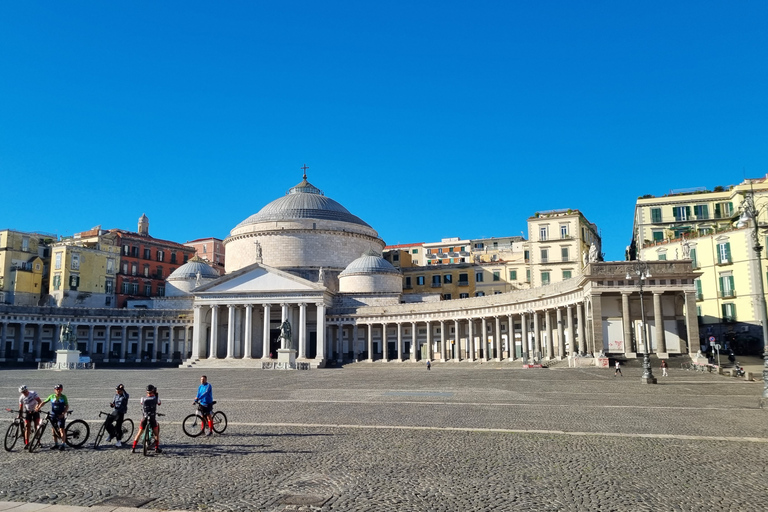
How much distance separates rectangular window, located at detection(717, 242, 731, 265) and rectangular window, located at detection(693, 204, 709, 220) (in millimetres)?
6684

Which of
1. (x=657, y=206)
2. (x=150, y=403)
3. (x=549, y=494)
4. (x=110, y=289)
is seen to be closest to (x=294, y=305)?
(x=110, y=289)

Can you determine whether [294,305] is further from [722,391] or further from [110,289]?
[722,391]

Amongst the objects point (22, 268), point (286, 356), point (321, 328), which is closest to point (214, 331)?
point (321, 328)

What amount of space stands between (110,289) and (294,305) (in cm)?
2823

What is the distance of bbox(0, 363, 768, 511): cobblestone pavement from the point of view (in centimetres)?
902

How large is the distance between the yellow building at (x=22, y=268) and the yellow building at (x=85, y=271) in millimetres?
2178

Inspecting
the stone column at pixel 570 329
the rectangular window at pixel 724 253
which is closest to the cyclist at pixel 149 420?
the stone column at pixel 570 329

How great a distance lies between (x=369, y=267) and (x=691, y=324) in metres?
42.1

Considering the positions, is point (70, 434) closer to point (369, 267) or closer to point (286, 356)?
point (286, 356)

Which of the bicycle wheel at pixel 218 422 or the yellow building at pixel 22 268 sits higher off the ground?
the yellow building at pixel 22 268

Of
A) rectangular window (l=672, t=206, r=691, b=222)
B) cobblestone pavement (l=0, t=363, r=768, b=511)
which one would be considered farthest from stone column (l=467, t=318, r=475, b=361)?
cobblestone pavement (l=0, t=363, r=768, b=511)

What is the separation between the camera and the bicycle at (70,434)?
12859 millimetres

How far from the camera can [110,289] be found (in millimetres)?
81875

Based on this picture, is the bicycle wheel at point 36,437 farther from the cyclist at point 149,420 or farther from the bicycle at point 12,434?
the cyclist at point 149,420
